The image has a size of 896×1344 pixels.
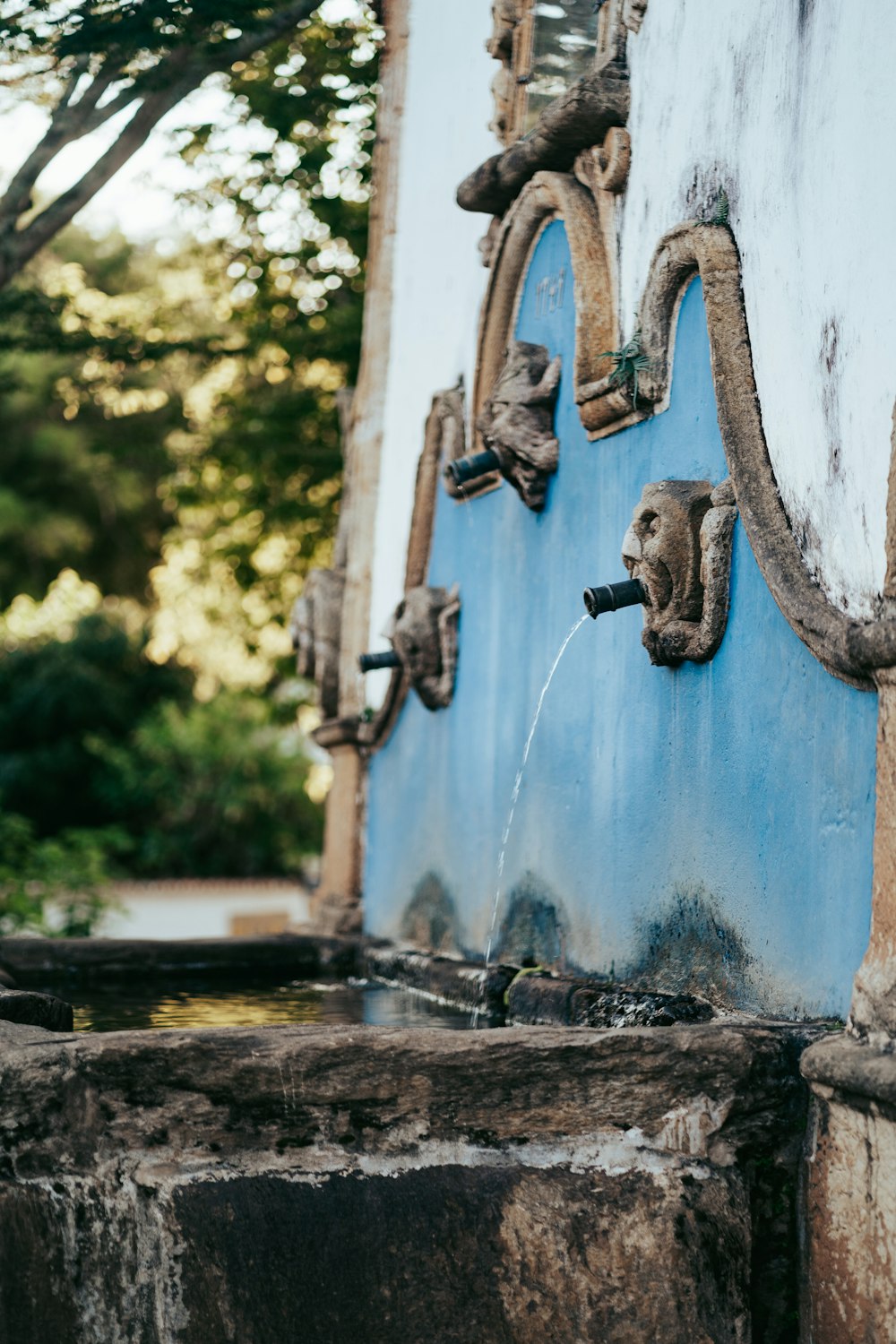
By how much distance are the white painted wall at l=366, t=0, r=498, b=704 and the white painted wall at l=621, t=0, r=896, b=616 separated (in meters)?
2.18

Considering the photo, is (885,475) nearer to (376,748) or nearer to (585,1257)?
(585,1257)

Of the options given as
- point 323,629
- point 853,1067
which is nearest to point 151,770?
point 323,629

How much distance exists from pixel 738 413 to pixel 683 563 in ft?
1.35

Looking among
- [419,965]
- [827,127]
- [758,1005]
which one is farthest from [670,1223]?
[419,965]

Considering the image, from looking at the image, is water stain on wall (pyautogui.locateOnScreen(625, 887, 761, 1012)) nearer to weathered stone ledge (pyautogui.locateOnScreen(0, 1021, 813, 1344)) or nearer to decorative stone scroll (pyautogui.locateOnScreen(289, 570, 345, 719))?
weathered stone ledge (pyautogui.locateOnScreen(0, 1021, 813, 1344))

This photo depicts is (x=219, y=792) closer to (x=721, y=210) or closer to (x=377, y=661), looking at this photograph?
(x=377, y=661)

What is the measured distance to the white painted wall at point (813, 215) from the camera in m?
3.40

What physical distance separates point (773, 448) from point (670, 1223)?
71.0 inches

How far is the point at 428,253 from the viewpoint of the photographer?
23.5 feet

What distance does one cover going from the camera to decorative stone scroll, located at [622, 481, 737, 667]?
4008 millimetres

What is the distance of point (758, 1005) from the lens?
3.70 m

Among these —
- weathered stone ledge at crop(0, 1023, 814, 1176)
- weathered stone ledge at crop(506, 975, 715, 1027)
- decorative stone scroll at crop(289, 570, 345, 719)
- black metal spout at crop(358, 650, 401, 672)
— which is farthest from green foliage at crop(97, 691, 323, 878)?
weathered stone ledge at crop(0, 1023, 814, 1176)

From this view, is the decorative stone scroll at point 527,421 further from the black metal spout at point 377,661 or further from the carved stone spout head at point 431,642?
the black metal spout at point 377,661

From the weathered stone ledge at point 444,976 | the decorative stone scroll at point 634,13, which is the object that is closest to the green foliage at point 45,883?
the weathered stone ledge at point 444,976
